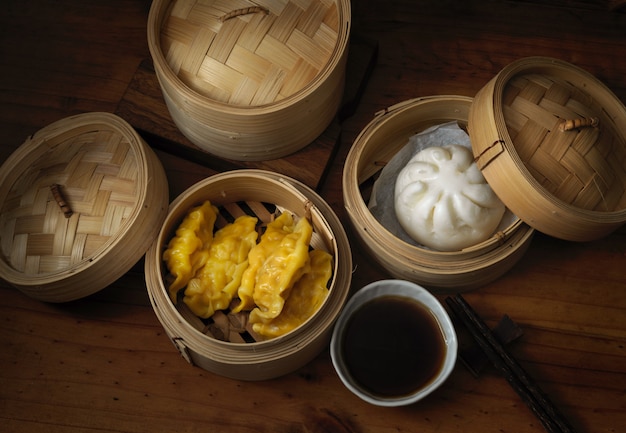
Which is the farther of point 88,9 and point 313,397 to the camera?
point 88,9

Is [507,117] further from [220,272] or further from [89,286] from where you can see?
[89,286]

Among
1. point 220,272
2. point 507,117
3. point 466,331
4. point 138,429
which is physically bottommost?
point 138,429

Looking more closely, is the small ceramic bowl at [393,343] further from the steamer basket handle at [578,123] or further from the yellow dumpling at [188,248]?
the steamer basket handle at [578,123]

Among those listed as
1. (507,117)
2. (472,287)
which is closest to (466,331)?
(472,287)

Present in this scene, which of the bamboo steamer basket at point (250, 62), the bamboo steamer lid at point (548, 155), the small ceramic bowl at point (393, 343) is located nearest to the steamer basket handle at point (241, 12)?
the bamboo steamer basket at point (250, 62)

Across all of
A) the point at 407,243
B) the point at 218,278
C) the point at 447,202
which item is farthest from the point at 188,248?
the point at 447,202
